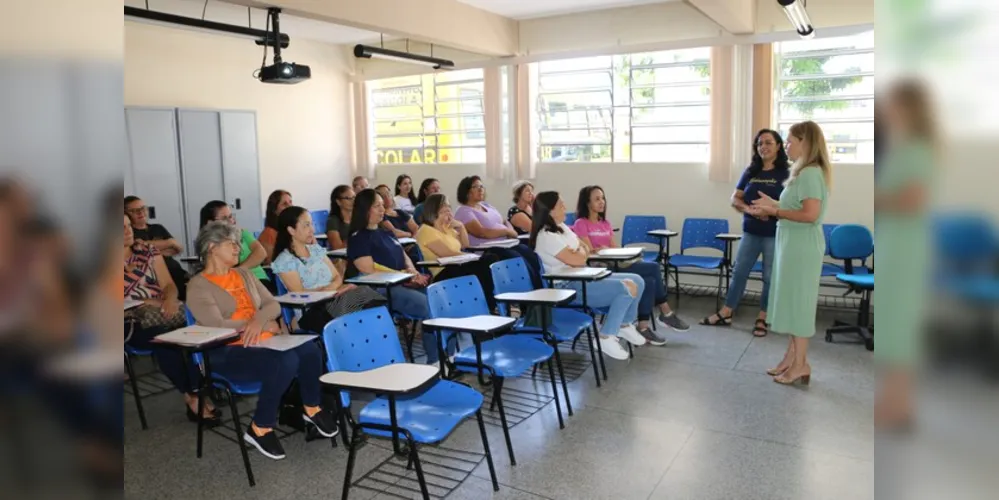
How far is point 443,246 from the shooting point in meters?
4.98

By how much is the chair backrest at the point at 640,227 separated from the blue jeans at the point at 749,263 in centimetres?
142

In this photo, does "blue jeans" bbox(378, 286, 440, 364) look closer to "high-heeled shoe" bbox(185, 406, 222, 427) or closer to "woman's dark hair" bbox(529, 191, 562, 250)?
"woman's dark hair" bbox(529, 191, 562, 250)

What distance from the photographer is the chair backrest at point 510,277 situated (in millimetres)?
4086

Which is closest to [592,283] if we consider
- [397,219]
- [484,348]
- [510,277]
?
[510,277]

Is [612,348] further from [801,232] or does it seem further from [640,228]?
[640,228]

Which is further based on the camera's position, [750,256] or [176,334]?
[750,256]

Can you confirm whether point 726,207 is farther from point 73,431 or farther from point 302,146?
point 73,431

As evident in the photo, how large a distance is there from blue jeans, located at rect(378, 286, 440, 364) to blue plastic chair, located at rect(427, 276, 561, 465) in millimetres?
553

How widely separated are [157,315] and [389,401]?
2.19 metres

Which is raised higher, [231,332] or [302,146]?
[302,146]

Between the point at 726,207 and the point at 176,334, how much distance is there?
553cm

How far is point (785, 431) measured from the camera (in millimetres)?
3441

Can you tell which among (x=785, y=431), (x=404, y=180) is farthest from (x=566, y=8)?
(x=785, y=431)

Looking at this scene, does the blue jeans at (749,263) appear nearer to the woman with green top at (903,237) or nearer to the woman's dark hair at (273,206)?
the woman's dark hair at (273,206)
